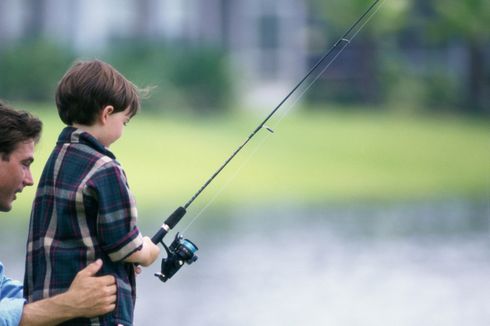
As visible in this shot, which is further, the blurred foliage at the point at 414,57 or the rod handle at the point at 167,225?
the blurred foliage at the point at 414,57

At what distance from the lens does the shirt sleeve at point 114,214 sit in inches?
102

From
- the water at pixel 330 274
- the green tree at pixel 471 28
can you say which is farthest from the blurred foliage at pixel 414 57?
the water at pixel 330 274

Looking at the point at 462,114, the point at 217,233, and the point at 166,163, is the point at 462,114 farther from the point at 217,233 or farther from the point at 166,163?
the point at 217,233

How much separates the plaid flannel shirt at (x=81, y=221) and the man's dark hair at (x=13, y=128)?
0.22ft

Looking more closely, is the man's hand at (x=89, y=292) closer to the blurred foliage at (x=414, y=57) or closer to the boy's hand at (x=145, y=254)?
the boy's hand at (x=145, y=254)

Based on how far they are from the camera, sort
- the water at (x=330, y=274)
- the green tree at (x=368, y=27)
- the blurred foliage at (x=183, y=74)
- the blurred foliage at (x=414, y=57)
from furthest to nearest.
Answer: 1. the blurred foliage at (x=414, y=57)
2. the green tree at (x=368, y=27)
3. the blurred foliage at (x=183, y=74)
4. the water at (x=330, y=274)

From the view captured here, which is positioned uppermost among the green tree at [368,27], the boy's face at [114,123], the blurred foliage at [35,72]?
the green tree at [368,27]

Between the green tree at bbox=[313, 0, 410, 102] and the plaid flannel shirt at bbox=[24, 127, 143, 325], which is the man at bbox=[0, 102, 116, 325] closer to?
the plaid flannel shirt at bbox=[24, 127, 143, 325]

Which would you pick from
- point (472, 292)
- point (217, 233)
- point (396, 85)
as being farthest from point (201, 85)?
point (472, 292)

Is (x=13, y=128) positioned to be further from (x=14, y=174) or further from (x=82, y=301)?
(x=82, y=301)

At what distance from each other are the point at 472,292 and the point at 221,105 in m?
18.3

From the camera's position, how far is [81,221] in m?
2.61

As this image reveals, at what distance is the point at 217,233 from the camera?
17.2 m

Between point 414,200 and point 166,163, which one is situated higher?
point 414,200
